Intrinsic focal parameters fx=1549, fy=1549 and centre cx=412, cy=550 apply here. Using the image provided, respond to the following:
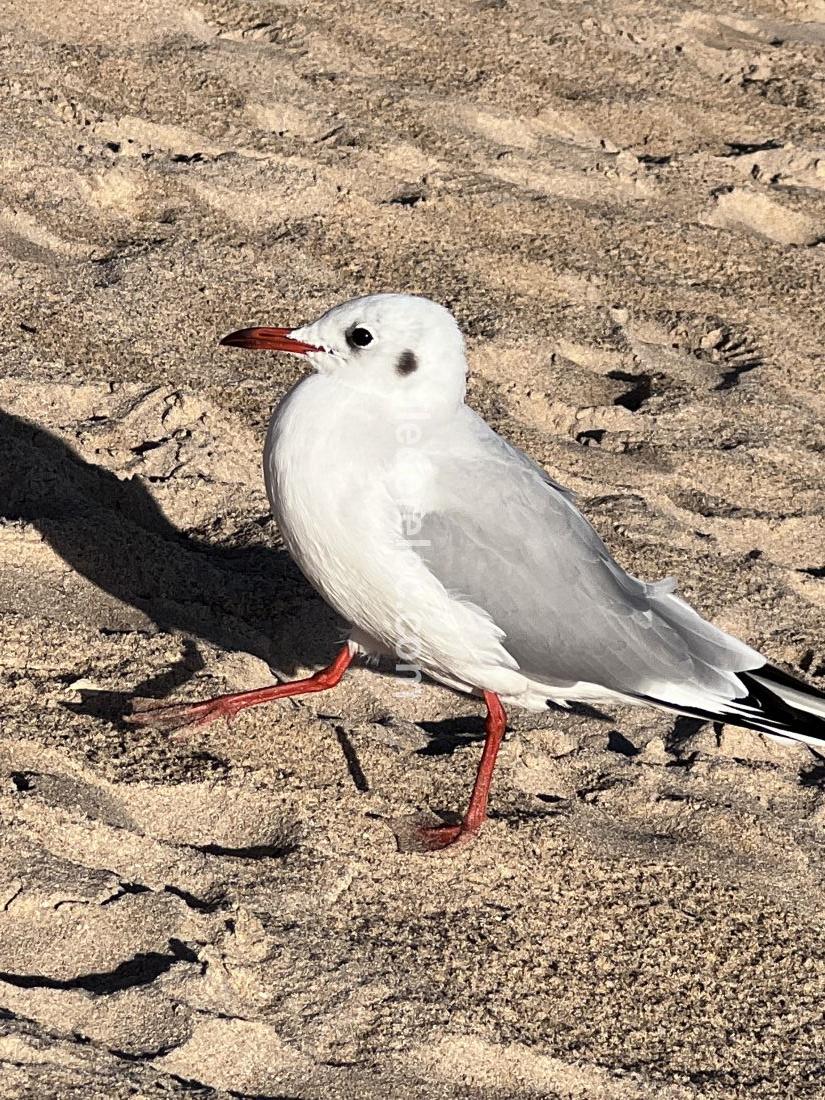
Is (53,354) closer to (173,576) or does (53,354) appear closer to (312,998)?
(173,576)

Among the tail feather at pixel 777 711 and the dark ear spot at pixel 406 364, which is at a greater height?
the dark ear spot at pixel 406 364

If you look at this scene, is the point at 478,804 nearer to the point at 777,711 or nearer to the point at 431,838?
the point at 431,838

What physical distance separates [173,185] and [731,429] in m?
2.07

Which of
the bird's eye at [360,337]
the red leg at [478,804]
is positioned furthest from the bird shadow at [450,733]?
the bird's eye at [360,337]

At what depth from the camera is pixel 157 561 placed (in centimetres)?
397

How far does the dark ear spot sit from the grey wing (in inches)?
7.9

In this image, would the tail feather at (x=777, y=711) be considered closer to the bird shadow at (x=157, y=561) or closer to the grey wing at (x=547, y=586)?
the grey wing at (x=547, y=586)

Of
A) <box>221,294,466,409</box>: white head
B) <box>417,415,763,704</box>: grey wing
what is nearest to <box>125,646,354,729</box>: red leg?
<box>417,415,763,704</box>: grey wing

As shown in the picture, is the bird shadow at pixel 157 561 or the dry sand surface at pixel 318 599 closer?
the dry sand surface at pixel 318 599

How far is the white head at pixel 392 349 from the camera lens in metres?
3.27

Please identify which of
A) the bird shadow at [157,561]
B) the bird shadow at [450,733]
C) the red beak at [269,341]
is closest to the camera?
the red beak at [269,341]

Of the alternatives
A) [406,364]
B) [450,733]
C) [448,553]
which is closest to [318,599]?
[450,733]

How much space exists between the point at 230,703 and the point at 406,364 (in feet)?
2.88

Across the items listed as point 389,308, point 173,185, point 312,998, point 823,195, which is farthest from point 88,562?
point 823,195
